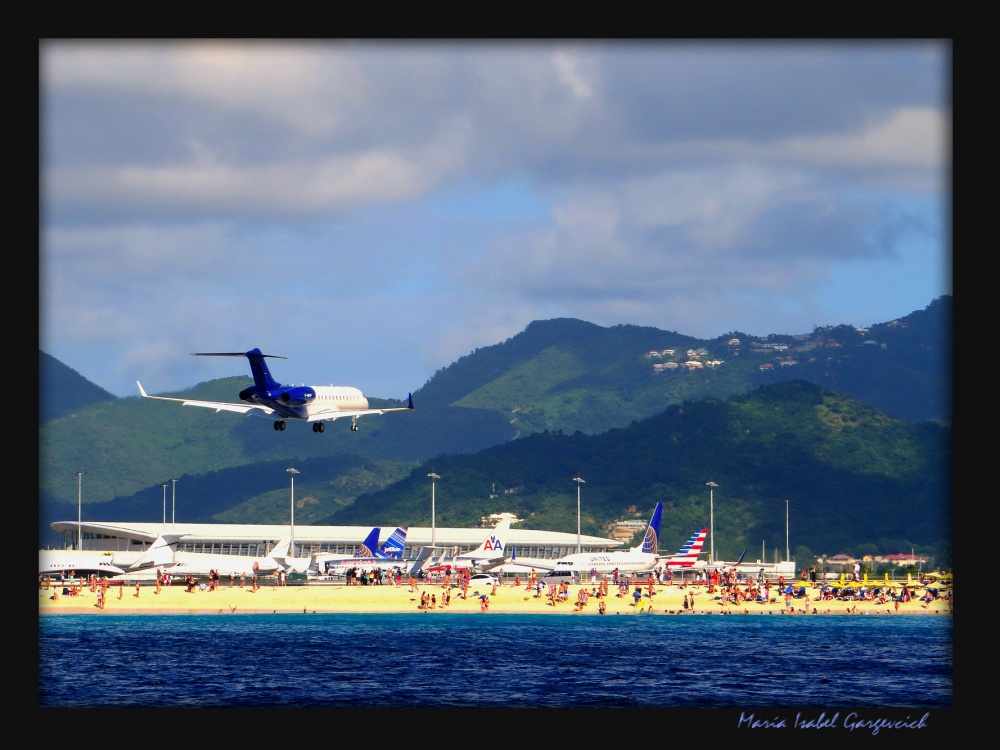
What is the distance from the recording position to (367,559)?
170 metres

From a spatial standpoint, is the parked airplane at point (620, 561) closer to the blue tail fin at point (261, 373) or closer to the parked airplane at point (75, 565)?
the parked airplane at point (75, 565)

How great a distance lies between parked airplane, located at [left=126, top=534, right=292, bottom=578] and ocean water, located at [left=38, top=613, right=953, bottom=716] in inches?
1068

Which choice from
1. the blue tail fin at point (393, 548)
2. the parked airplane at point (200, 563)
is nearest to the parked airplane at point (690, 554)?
the blue tail fin at point (393, 548)

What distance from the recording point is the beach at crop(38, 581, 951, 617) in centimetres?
12712

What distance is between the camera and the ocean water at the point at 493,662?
62719 mm

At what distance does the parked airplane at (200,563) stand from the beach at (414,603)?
1328cm

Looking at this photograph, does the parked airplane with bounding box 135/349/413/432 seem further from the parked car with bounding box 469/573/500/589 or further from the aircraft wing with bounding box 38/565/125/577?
the aircraft wing with bounding box 38/565/125/577

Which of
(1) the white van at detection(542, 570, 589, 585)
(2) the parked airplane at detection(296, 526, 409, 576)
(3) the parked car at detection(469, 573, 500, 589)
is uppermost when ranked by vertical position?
(2) the parked airplane at detection(296, 526, 409, 576)

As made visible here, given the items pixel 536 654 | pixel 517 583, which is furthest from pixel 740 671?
pixel 517 583

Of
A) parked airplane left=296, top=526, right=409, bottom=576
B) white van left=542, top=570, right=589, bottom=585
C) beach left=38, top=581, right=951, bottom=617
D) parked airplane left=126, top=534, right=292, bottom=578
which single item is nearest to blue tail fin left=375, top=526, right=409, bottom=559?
parked airplane left=296, top=526, right=409, bottom=576

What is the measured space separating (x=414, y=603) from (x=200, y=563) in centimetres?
3816

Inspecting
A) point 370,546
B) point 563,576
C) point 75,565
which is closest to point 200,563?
point 75,565
